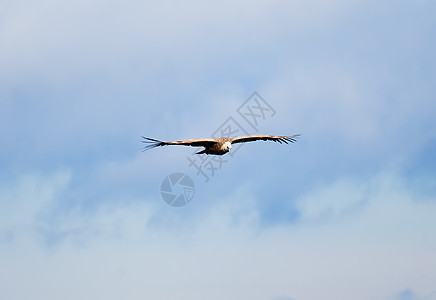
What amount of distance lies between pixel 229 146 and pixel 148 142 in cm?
883

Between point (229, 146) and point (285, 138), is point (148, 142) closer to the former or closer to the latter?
point (229, 146)

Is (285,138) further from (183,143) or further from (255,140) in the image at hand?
(183,143)

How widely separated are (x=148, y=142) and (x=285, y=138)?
18053 mm

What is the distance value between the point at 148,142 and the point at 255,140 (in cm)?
1534

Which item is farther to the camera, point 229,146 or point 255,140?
point 255,140

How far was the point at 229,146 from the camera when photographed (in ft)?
259

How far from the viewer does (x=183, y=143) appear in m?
77.8

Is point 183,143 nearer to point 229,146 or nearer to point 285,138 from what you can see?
point 229,146

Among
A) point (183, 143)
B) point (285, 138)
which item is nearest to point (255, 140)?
point (285, 138)

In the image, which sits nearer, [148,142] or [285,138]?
[148,142]

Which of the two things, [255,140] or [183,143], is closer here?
[183,143]

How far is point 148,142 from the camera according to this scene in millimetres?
74188

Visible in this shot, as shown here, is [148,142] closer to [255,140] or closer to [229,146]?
[229,146]

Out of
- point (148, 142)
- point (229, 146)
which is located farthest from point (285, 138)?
point (148, 142)
